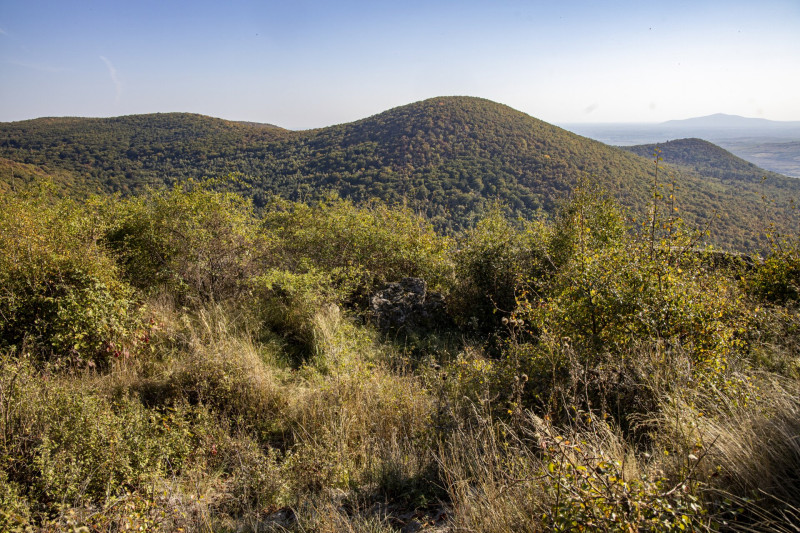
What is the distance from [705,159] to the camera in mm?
63219

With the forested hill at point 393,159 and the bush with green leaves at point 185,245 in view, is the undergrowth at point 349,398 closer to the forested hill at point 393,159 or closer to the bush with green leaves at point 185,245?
the bush with green leaves at point 185,245

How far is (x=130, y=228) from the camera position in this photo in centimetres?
651

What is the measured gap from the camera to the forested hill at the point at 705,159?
53.6 m

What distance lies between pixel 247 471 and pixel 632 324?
3.68 m

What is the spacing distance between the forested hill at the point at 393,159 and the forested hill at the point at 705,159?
4.63 meters

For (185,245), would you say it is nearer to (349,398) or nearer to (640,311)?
(349,398)

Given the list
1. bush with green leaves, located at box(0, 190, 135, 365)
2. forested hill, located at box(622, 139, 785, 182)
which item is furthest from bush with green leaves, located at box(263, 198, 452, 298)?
forested hill, located at box(622, 139, 785, 182)

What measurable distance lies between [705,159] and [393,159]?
55067 mm

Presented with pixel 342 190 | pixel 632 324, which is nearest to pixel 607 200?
pixel 632 324

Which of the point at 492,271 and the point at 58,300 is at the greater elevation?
the point at 58,300

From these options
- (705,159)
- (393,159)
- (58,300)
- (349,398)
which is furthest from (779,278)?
(705,159)

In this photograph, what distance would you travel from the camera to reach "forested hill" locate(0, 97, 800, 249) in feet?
129

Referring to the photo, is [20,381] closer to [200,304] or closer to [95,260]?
[95,260]

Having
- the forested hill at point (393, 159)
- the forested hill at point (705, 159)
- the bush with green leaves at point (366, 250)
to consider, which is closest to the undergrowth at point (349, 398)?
the bush with green leaves at point (366, 250)
